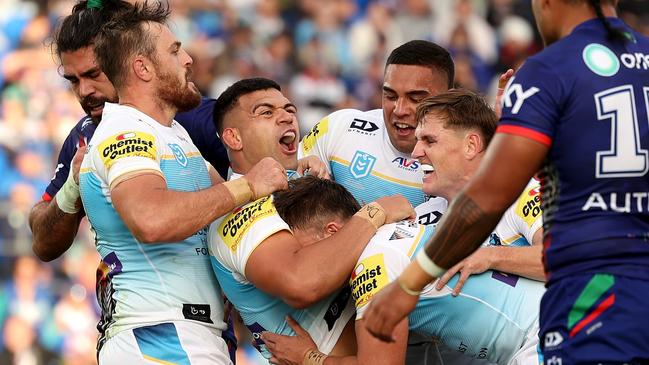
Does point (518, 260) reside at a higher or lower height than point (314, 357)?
higher

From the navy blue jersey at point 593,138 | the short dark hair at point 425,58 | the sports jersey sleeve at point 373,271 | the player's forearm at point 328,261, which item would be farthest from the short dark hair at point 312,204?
the navy blue jersey at point 593,138

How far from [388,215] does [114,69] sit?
1.69 metres

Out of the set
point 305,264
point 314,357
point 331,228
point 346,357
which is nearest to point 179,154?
point 331,228

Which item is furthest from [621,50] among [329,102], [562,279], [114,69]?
[329,102]

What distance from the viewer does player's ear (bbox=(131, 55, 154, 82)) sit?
564 centimetres

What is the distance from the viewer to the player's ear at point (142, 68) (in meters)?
5.64

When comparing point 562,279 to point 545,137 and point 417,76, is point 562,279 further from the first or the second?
point 417,76

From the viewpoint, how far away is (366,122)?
6797mm

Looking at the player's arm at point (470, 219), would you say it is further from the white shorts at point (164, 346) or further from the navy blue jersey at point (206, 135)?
the navy blue jersey at point (206, 135)

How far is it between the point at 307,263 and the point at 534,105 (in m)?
1.51

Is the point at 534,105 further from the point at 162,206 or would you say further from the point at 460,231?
the point at 162,206

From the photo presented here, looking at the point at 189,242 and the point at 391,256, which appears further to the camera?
the point at 189,242

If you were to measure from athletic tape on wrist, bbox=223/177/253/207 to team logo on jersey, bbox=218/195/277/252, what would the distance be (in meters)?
0.05

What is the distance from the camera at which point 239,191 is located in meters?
5.18
